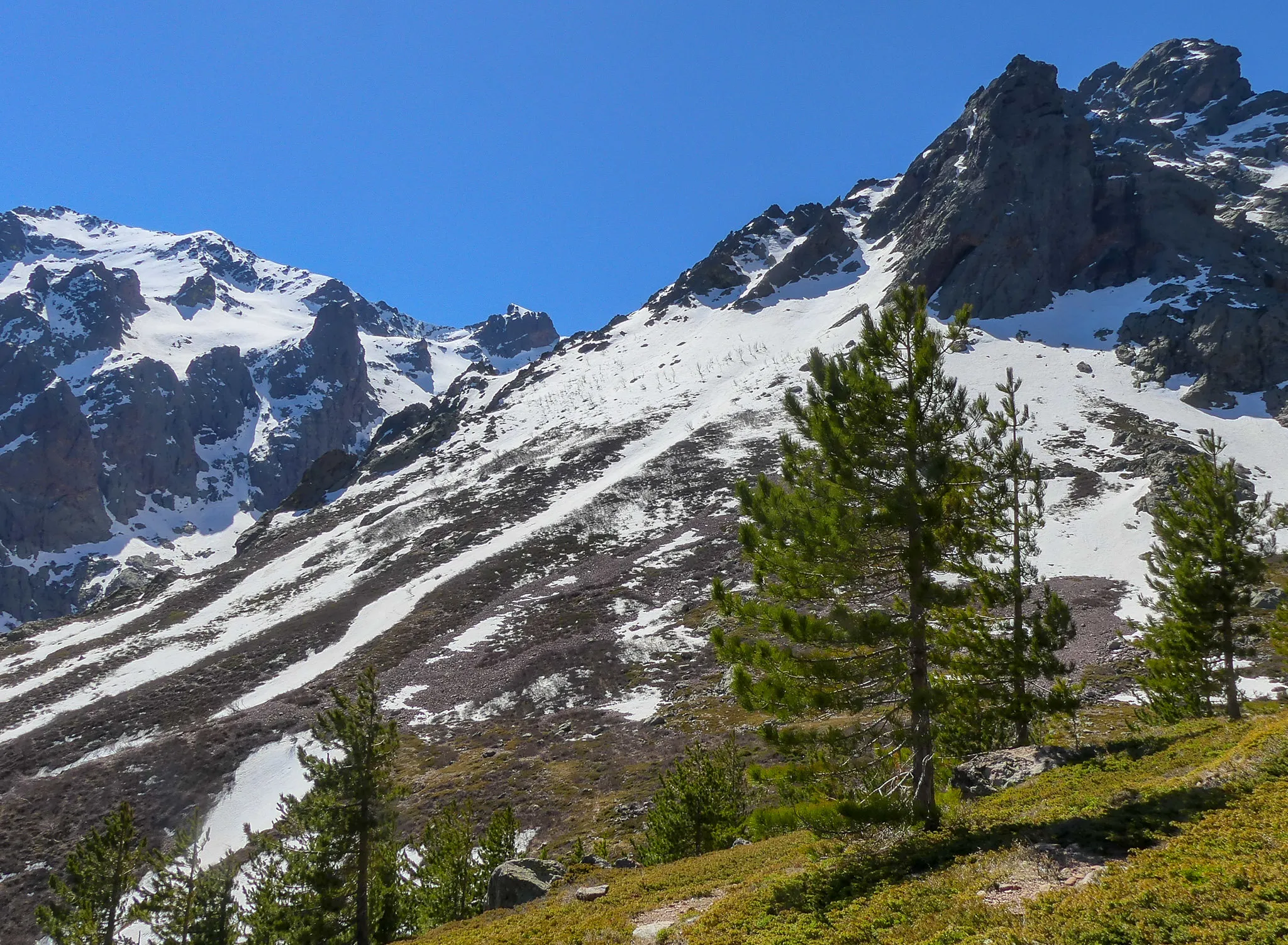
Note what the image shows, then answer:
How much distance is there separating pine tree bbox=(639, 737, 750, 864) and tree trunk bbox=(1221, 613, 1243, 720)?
15.1m

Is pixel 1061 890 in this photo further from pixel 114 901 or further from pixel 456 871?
pixel 114 901

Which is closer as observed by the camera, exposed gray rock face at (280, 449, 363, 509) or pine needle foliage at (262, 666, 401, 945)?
pine needle foliage at (262, 666, 401, 945)

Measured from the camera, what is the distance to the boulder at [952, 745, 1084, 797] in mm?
16969

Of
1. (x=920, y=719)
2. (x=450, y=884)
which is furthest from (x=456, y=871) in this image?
(x=920, y=719)

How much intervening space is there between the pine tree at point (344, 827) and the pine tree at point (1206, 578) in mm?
25434

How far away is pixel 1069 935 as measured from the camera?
7.74 metres

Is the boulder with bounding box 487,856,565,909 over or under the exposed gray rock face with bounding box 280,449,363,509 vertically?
under

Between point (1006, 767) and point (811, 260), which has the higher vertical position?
point (811, 260)

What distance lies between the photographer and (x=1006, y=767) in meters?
17.6

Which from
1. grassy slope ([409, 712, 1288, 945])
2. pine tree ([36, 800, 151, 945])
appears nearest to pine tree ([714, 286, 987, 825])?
grassy slope ([409, 712, 1288, 945])

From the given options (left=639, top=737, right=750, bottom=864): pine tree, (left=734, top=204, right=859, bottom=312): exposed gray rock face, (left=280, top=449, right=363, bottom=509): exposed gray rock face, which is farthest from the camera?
(left=734, top=204, right=859, bottom=312): exposed gray rock face

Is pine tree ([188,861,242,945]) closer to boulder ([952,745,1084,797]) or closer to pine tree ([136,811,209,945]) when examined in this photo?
pine tree ([136,811,209,945])

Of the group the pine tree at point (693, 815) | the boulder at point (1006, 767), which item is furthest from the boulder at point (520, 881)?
the boulder at point (1006, 767)

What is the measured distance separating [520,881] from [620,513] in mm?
69603
